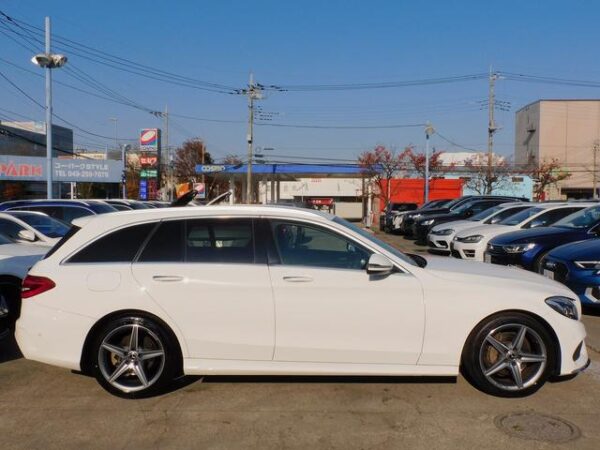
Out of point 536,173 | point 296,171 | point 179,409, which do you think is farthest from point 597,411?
point 536,173

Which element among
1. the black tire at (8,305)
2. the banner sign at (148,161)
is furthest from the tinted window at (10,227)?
the banner sign at (148,161)

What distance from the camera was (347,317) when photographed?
14.7 feet

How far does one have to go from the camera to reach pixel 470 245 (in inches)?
494

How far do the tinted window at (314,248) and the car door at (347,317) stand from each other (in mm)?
142

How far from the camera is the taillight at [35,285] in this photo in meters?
4.67

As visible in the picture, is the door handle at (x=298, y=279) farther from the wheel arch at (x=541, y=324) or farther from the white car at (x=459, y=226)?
the white car at (x=459, y=226)

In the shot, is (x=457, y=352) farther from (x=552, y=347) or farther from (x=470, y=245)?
(x=470, y=245)

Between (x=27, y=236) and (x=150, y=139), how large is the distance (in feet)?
150

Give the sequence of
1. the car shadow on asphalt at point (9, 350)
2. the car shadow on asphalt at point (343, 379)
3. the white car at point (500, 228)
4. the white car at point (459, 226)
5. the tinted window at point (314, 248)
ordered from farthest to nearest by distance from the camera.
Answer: the white car at point (459, 226)
the white car at point (500, 228)
the car shadow on asphalt at point (9, 350)
the car shadow on asphalt at point (343, 379)
the tinted window at point (314, 248)

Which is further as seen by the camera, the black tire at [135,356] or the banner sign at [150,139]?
the banner sign at [150,139]

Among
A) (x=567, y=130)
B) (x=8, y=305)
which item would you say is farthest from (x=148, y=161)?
(x=567, y=130)

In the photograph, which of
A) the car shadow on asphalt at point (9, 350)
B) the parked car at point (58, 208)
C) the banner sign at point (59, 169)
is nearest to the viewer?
the car shadow on asphalt at point (9, 350)

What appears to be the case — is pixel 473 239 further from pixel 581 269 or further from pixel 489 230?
pixel 581 269

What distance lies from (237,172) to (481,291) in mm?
46498
